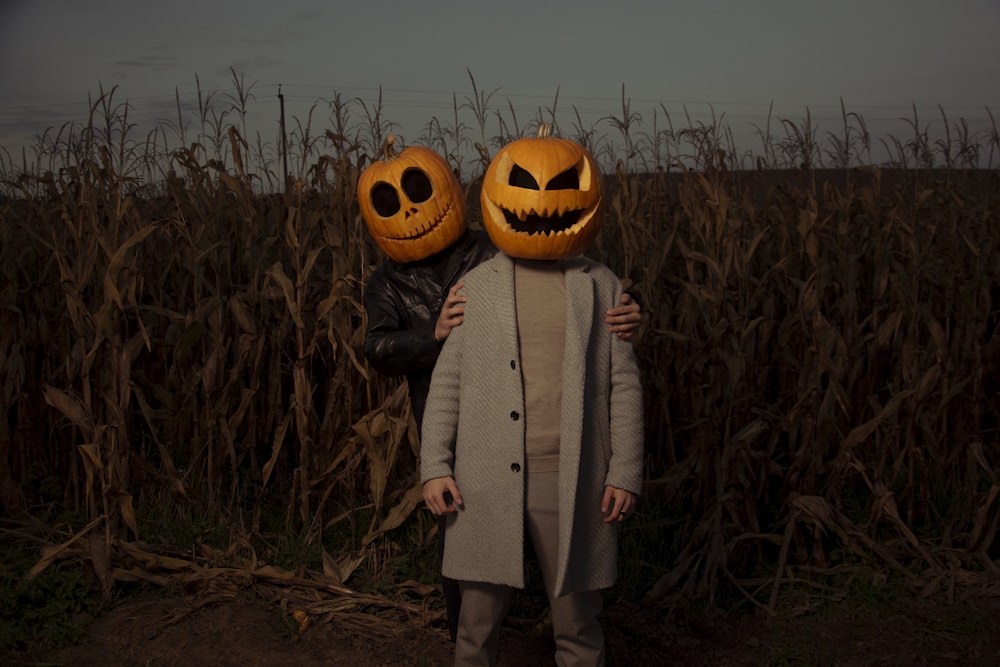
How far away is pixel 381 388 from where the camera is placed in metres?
3.91

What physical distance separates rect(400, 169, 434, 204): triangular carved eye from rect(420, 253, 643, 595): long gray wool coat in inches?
18.9

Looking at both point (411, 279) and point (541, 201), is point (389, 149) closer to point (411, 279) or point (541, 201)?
point (411, 279)

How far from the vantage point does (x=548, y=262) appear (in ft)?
7.72

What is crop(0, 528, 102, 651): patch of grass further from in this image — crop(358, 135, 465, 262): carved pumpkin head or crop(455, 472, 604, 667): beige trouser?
crop(358, 135, 465, 262): carved pumpkin head

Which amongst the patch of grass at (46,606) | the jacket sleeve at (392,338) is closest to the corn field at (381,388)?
the patch of grass at (46,606)

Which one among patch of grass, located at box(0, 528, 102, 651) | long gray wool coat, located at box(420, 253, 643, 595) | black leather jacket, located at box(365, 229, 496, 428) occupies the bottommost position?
patch of grass, located at box(0, 528, 102, 651)

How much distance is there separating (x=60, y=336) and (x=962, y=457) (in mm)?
4421

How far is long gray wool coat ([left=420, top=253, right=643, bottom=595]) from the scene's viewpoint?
7.23ft

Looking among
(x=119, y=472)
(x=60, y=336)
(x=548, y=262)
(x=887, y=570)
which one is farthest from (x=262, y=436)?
(x=887, y=570)

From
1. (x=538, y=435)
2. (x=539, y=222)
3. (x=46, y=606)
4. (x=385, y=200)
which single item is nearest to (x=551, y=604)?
(x=538, y=435)

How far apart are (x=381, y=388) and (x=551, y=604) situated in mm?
1753

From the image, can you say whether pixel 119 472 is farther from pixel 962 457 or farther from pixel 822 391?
pixel 962 457

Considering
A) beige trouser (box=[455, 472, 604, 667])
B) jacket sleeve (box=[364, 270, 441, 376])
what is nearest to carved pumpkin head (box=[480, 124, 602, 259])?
jacket sleeve (box=[364, 270, 441, 376])

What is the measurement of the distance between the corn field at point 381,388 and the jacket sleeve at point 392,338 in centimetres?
91
